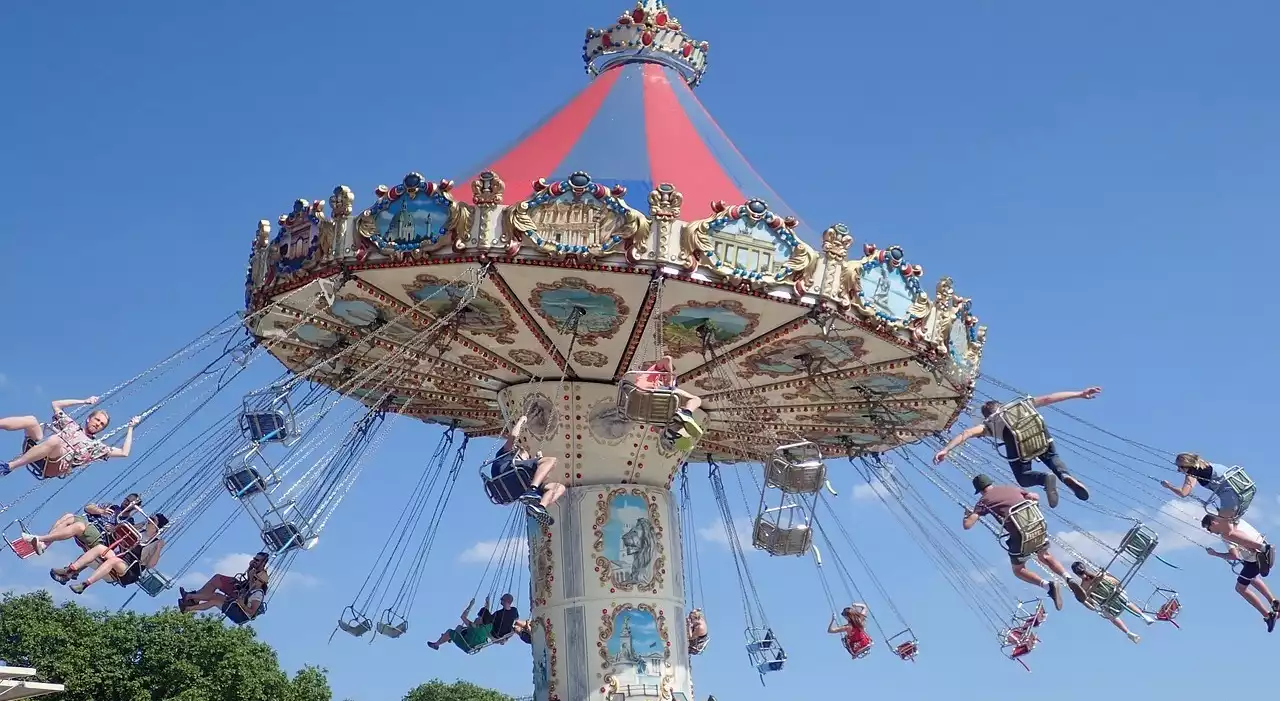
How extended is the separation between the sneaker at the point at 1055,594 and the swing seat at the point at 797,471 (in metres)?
2.71

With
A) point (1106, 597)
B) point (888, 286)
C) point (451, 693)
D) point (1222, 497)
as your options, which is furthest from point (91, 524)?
point (451, 693)

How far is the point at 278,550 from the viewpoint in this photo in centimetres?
1323

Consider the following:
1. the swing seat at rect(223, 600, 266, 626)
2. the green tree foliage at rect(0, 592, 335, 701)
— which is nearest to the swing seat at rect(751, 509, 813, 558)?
the swing seat at rect(223, 600, 266, 626)

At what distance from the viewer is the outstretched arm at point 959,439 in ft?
43.0

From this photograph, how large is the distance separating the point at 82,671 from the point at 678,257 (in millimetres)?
16019

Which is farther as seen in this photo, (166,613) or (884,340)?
(166,613)

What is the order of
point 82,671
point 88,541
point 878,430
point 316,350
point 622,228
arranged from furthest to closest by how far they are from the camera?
point 82,671 → point 878,430 → point 316,350 → point 88,541 → point 622,228

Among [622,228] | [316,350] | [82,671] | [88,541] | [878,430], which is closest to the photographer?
[622,228]

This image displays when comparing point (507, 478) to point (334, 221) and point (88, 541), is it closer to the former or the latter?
point (334, 221)

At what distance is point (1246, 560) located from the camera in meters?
14.3

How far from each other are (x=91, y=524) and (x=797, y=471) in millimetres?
6147

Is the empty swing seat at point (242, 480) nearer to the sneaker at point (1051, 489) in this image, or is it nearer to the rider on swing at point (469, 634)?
the rider on swing at point (469, 634)

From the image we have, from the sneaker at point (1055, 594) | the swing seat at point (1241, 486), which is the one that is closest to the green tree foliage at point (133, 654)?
the sneaker at point (1055, 594)

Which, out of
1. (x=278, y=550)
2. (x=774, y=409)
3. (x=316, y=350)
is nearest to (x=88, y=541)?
(x=278, y=550)
